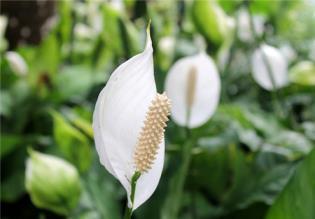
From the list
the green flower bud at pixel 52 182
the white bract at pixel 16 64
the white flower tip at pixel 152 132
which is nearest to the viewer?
the white flower tip at pixel 152 132

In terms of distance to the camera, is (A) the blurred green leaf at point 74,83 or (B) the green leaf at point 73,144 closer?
(B) the green leaf at point 73,144

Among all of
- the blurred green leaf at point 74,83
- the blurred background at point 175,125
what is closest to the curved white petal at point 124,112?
the blurred background at point 175,125

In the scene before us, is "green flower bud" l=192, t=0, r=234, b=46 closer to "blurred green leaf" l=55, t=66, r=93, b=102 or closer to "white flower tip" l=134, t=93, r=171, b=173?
"blurred green leaf" l=55, t=66, r=93, b=102

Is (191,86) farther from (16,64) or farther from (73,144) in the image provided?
(16,64)

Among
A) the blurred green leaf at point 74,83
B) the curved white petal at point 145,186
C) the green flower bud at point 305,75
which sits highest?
the curved white petal at point 145,186

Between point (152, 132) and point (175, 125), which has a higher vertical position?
point (152, 132)

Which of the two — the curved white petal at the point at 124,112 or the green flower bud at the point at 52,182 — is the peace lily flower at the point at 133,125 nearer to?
the curved white petal at the point at 124,112

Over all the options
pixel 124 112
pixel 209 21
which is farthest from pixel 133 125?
pixel 209 21
